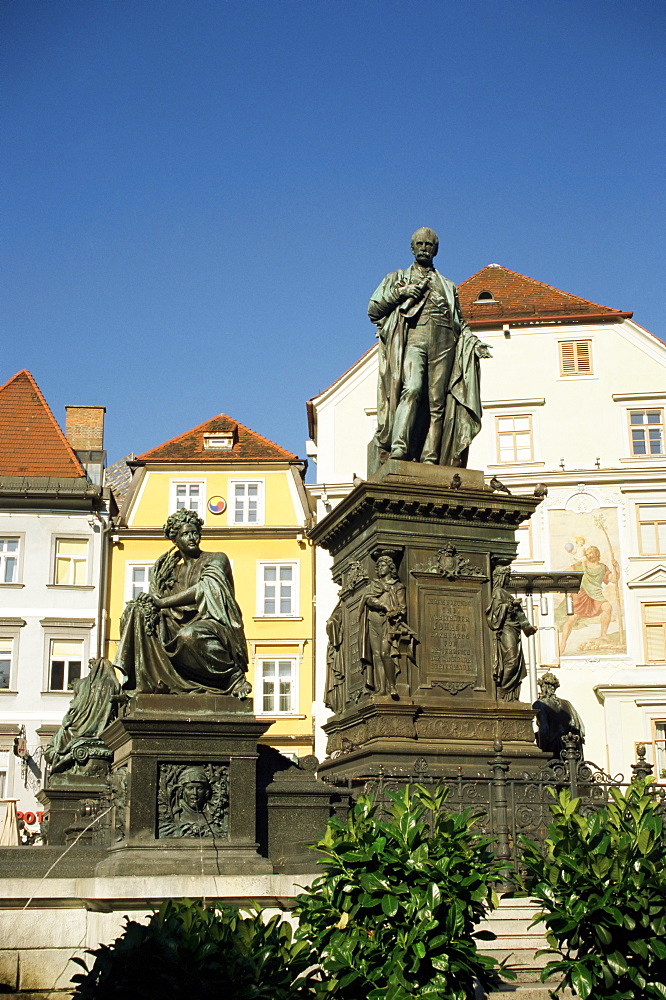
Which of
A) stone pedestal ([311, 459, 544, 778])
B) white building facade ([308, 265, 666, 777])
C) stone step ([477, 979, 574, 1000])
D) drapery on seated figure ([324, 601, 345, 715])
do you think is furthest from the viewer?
white building facade ([308, 265, 666, 777])

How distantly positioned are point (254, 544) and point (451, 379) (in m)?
26.3

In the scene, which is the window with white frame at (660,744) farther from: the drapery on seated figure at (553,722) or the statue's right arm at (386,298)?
the statue's right arm at (386,298)

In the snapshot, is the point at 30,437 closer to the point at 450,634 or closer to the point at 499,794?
the point at 450,634

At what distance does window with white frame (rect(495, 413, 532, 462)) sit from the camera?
3794cm

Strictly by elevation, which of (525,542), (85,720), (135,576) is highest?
(525,542)

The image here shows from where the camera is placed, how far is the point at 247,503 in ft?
129

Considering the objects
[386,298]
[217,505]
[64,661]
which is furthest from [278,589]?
[386,298]

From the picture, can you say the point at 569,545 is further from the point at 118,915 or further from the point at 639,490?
the point at 118,915

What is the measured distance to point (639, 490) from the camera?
36875 millimetres

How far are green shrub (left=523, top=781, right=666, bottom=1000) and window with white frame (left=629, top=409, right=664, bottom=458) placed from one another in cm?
3294

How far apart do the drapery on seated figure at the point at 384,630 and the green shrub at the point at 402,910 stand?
5.66 metres

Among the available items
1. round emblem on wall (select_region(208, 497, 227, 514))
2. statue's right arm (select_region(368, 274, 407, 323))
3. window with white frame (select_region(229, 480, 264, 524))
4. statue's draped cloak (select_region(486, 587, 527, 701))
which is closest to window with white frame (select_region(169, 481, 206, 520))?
round emblem on wall (select_region(208, 497, 227, 514))

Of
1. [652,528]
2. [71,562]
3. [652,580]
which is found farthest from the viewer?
[71,562]

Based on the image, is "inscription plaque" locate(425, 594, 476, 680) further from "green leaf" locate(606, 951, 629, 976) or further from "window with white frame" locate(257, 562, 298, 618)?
"window with white frame" locate(257, 562, 298, 618)
